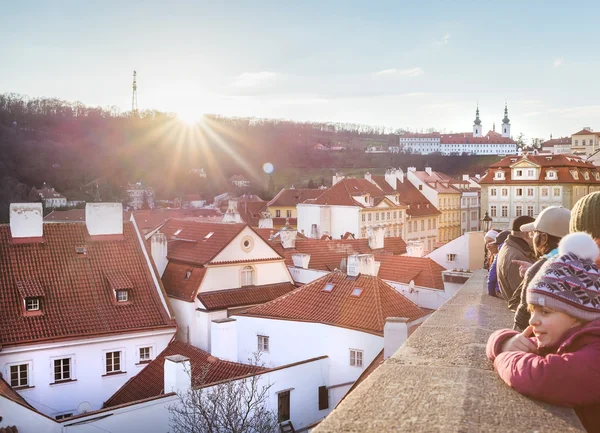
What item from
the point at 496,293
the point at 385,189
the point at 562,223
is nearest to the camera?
the point at 562,223

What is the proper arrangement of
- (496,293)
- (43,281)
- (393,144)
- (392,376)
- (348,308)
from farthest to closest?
(393,144) → (43,281) → (348,308) → (496,293) → (392,376)

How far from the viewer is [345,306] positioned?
58.2 ft

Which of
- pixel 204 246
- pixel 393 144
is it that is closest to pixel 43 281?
pixel 204 246

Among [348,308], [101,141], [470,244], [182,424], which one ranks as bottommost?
[182,424]

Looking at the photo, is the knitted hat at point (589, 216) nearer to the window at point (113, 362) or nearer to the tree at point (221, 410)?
the tree at point (221, 410)

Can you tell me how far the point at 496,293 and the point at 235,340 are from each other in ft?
40.3

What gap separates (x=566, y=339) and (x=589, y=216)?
1.36 metres

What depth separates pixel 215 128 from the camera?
143250 mm

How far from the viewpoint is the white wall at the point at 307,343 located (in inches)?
636

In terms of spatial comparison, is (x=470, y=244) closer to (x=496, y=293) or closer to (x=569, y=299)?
(x=496, y=293)

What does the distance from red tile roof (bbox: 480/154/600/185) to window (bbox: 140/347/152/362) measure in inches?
1593

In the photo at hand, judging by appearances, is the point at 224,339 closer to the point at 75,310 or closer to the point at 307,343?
the point at 307,343

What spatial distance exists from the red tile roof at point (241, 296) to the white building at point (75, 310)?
1773 mm

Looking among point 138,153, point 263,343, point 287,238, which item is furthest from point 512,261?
point 138,153
